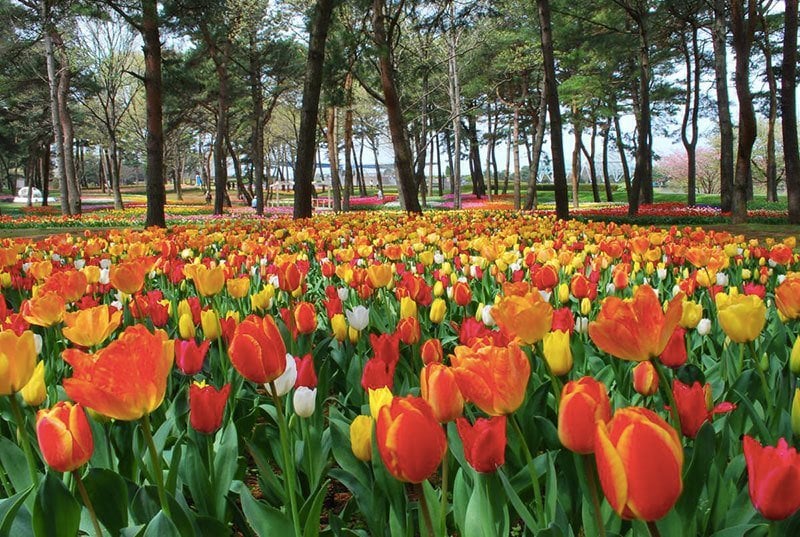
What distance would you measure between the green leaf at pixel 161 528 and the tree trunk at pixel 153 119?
10.2m

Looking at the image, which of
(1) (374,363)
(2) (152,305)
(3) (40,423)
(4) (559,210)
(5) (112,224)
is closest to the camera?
(3) (40,423)

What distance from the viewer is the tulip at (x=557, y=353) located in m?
1.25

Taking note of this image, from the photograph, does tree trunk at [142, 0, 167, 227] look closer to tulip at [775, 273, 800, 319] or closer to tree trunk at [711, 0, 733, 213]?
tree trunk at [711, 0, 733, 213]

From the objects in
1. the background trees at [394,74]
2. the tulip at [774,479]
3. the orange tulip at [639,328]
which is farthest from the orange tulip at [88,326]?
the background trees at [394,74]

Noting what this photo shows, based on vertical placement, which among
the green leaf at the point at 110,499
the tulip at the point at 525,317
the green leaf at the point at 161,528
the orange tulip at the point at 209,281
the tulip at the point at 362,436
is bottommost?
the green leaf at the point at 110,499

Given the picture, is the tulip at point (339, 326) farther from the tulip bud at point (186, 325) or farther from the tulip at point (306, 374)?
the tulip at point (306, 374)

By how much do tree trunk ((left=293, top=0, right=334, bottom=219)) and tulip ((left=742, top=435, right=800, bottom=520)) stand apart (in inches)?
407

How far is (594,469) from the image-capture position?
0.89 m

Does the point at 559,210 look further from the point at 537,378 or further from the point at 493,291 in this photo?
the point at 537,378

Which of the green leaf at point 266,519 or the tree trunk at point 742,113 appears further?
the tree trunk at point 742,113

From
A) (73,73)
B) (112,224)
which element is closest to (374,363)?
(112,224)

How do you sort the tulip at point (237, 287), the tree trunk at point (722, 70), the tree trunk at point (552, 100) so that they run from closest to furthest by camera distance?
the tulip at point (237, 287)
the tree trunk at point (722, 70)
the tree trunk at point (552, 100)

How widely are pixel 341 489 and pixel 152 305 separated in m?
0.93

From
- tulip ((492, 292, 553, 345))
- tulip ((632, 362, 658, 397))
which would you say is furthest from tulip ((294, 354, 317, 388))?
tulip ((632, 362, 658, 397))
